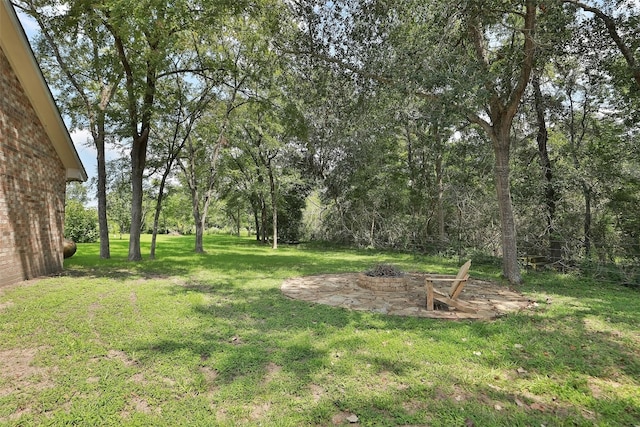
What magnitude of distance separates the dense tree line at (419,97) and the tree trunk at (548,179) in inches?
1.9

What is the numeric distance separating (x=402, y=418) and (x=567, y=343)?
2.91m

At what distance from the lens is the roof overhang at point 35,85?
241 inches

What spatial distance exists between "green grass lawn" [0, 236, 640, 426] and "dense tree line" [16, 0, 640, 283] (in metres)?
4.63

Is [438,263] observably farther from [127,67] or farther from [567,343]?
[127,67]

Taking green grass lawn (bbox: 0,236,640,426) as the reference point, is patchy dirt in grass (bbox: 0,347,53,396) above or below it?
above

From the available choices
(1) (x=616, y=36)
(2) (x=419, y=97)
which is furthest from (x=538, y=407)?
(1) (x=616, y=36)

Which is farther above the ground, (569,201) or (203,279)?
(569,201)

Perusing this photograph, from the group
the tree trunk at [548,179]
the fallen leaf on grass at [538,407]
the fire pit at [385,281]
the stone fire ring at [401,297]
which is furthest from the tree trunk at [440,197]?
the fallen leaf on grass at [538,407]

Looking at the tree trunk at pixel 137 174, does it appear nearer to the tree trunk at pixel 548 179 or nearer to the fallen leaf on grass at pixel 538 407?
the fallen leaf on grass at pixel 538 407

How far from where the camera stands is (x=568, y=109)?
11453mm

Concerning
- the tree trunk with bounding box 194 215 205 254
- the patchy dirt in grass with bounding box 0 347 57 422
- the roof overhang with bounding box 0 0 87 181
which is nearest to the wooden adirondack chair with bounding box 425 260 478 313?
the patchy dirt in grass with bounding box 0 347 57 422

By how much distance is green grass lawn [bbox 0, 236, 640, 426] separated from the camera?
2.54 m

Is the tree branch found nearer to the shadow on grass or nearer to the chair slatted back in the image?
the shadow on grass

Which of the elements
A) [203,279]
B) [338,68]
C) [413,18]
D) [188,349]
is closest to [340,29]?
[338,68]
